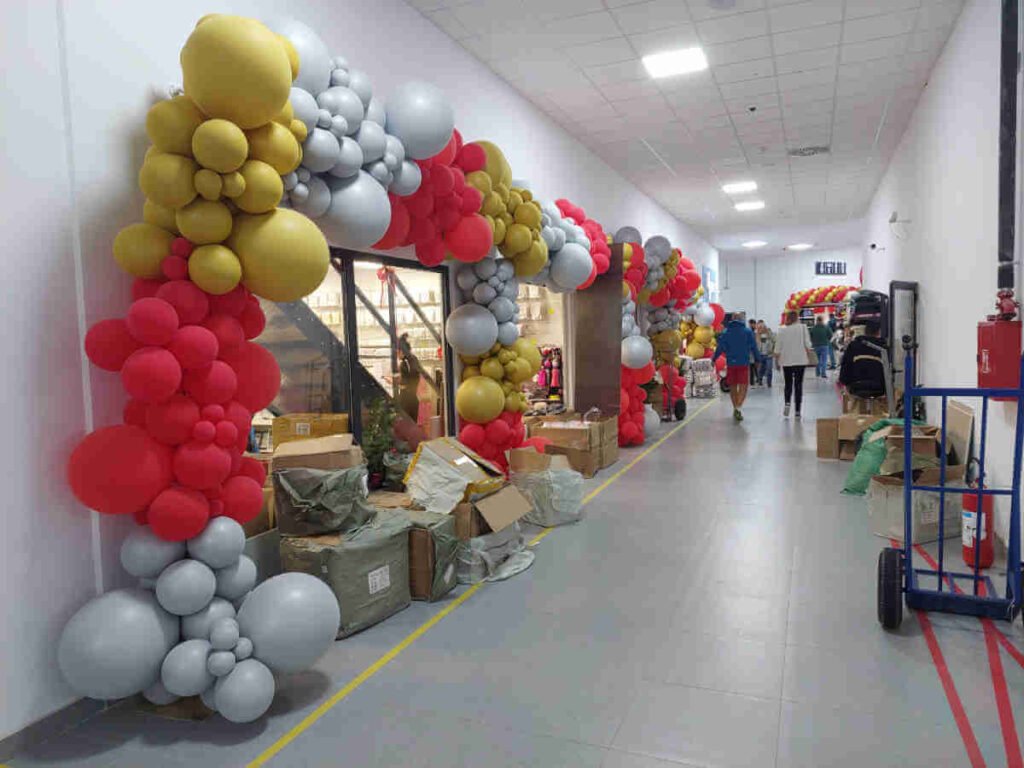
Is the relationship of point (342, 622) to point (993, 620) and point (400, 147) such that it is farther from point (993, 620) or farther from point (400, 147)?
point (993, 620)

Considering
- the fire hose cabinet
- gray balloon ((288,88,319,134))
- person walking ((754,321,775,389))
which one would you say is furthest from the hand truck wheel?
person walking ((754,321,775,389))

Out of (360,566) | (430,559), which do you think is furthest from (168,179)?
(430,559)

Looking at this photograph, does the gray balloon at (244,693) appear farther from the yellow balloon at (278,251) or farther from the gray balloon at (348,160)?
the gray balloon at (348,160)

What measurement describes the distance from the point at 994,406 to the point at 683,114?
500 cm

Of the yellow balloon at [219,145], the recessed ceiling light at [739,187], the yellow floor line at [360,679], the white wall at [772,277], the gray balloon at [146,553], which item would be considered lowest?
the yellow floor line at [360,679]

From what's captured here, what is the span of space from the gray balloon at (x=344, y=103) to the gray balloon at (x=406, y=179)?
37 centimetres

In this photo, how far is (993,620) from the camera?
3.33 meters

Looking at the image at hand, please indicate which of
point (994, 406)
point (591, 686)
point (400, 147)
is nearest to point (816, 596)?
point (591, 686)

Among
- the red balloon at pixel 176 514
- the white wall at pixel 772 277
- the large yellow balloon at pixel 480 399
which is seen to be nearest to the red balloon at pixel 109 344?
the red balloon at pixel 176 514

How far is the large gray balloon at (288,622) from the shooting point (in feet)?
8.73

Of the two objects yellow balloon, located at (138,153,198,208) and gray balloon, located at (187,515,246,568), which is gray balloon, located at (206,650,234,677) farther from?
yellow balloon, located at (138,153,198,208)

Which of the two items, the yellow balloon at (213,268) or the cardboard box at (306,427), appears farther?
the cardboard box at (306,427)

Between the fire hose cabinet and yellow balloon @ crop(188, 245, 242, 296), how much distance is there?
3874 mm

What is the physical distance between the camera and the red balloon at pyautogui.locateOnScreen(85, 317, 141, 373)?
8.18 feet
